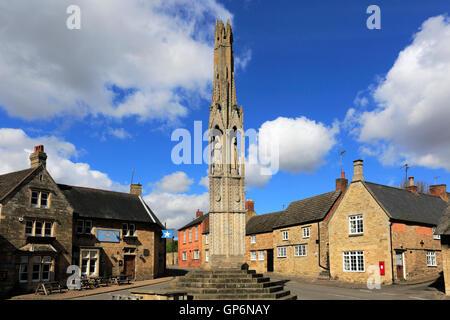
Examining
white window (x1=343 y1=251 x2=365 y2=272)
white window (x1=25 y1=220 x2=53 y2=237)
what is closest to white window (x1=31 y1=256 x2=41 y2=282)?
white window (x1=25 y1=220 x2=53 y2=237)

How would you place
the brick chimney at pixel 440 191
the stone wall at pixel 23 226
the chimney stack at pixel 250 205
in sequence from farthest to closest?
the chimney stack at pixel 250 205, the brick chimney at pixel 440 191, the stone wall at pixel 23 226

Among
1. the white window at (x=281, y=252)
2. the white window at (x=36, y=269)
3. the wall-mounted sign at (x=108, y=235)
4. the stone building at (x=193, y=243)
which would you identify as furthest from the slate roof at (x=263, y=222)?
the white window at (x=36, y=269)

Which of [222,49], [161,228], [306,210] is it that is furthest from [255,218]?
[222,49]

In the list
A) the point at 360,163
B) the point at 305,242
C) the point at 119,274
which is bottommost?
the point at 119,274

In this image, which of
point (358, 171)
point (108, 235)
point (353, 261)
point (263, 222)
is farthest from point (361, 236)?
point (108, 235)

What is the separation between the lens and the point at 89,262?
28.9 metres

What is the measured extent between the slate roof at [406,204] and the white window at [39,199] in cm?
2411

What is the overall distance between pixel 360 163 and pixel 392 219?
16.7 ft

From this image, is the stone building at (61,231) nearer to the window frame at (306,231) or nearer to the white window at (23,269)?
the white window at (23,269)

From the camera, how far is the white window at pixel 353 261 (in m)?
28.3

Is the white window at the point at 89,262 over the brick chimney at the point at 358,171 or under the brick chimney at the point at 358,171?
under

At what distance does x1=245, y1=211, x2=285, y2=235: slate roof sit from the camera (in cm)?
4228

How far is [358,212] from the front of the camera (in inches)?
1149
